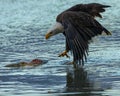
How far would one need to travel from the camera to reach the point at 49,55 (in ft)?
36.8

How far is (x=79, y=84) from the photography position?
331 inches

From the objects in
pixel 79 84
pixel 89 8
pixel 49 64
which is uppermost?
pixel 89 8

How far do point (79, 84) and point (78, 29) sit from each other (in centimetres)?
152

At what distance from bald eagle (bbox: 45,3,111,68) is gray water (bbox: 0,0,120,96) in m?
0.29

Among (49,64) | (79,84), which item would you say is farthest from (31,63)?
(79,84)

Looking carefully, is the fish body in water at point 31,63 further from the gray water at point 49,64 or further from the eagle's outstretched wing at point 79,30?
the eagle's outstretched wing at point 79,30

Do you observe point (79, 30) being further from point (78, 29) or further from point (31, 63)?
point (31, 63)

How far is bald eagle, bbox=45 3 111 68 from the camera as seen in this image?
30.3ft

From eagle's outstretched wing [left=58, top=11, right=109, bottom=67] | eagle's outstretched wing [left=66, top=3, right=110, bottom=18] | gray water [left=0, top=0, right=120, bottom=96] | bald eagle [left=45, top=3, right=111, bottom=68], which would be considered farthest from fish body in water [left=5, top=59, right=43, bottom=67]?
eagle's outstretched wing [left=66, top=3, right=110, bottom=18]

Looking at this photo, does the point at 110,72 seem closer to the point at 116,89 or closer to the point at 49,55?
the point at 116,89

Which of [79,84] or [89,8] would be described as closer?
[79,84]

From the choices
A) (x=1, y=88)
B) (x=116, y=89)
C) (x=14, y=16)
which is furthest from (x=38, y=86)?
(x=14, y=16)

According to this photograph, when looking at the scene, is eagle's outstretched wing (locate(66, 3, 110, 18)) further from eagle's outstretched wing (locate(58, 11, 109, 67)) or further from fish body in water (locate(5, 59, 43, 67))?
fish body in water (locate(5, 59, 43, 67))

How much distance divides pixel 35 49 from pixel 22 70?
2.30m
